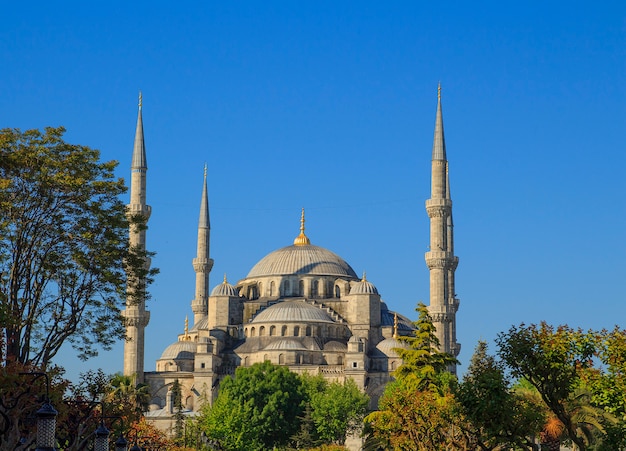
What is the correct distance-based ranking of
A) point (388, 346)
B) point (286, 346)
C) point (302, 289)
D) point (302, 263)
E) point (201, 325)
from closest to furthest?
point (286, 346) < point (388, 346) < point (201, 325) < point (302, 289) < point (302, 263)

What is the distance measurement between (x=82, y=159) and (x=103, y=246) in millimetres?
2495

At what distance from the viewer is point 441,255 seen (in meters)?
86.1

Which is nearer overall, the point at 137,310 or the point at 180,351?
the point at 137,310

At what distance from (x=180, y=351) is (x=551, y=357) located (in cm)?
6565

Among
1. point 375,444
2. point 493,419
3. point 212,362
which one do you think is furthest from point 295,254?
point 493,419

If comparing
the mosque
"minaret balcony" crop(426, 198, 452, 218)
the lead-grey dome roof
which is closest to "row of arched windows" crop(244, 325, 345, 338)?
the mosque

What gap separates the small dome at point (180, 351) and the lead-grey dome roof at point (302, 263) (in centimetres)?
956

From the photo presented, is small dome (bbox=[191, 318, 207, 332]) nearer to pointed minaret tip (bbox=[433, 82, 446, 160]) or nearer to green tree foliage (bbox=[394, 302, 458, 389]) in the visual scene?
pointed minaret tip (bbox=[433, 82, 446, 160])

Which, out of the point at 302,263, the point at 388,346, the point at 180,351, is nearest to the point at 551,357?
the point at 388,346

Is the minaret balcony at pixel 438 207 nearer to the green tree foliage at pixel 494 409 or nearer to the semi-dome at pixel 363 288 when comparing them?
the semi-dome at pixel 363 288

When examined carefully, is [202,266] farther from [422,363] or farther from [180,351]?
[422,363]

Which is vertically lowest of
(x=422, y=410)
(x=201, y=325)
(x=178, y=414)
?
(x=422, y=410)

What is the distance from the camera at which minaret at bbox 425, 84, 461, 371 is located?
85.4m

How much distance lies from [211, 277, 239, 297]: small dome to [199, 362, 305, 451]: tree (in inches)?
624
